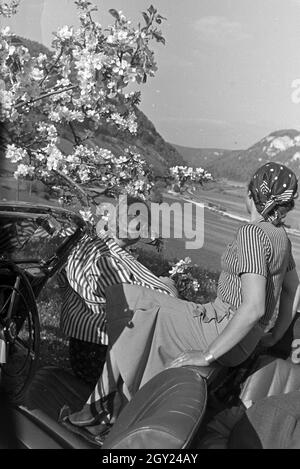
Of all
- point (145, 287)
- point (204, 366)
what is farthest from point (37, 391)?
point (204, 366)

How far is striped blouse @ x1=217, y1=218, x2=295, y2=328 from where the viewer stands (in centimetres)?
229

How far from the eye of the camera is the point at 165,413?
1797 millimetres

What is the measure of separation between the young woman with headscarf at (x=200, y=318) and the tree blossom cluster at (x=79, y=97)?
3.44ft

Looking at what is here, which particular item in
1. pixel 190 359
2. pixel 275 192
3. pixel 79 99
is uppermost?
pixel 79 99

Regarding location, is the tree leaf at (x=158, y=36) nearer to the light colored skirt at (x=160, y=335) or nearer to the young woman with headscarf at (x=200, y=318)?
the young woman with headscarf at (x=200, y=318)

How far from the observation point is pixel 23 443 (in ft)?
7.02

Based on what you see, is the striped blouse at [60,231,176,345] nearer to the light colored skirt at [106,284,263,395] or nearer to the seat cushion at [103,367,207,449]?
the light colored skirt at [106,284,263,395]

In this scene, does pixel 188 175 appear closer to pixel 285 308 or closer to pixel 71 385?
pixel 285 308

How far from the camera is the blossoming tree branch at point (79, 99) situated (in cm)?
320

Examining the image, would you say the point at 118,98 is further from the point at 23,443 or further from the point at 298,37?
the point at 23,443

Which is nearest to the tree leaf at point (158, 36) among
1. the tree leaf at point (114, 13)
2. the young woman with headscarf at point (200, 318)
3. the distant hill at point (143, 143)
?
the tree leaf at point (114, 13)

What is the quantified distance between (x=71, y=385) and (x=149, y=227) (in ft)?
3.23

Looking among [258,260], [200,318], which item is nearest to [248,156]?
[200,318]
